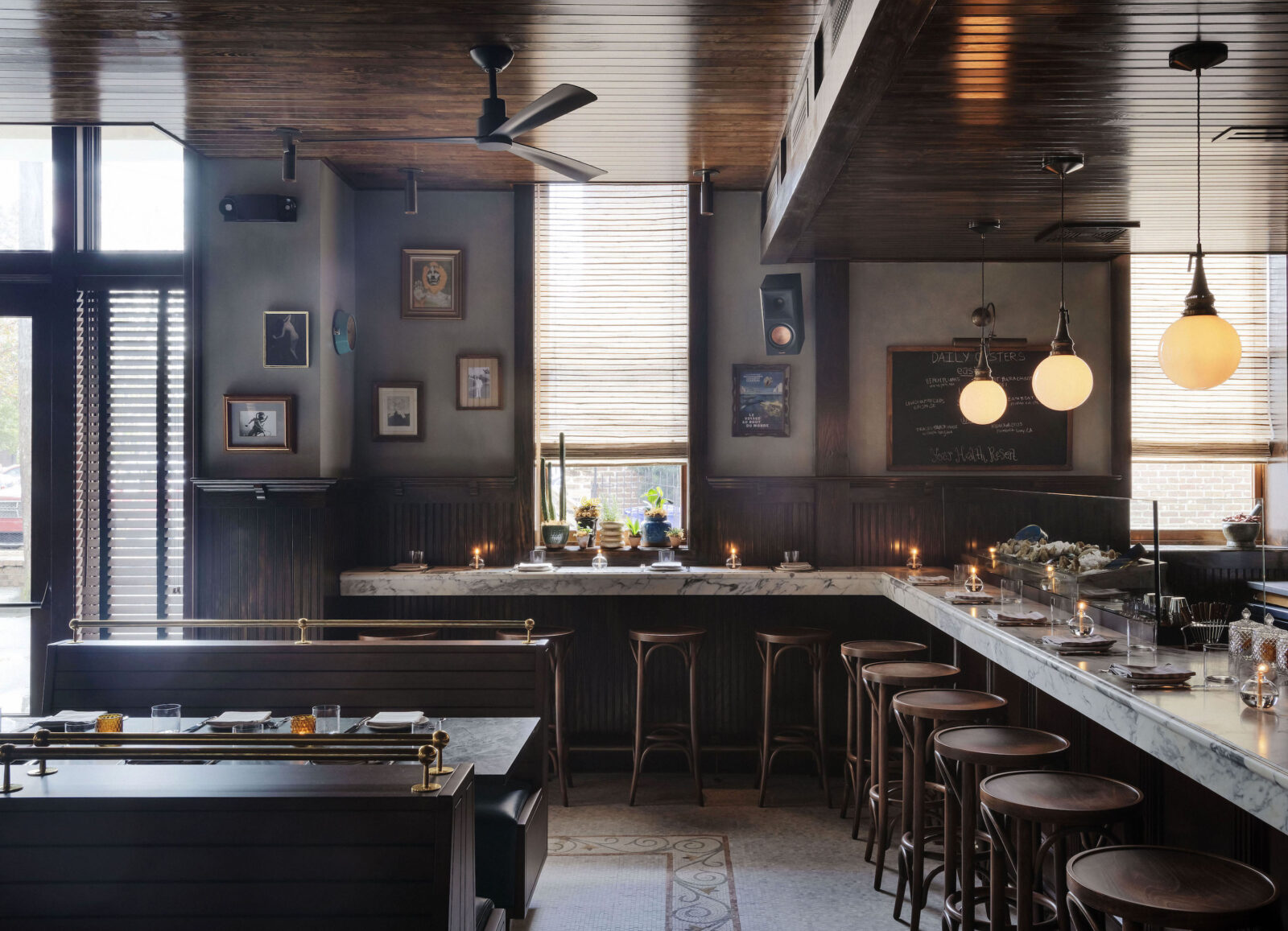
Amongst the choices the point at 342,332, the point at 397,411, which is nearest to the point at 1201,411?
the point at 397,411

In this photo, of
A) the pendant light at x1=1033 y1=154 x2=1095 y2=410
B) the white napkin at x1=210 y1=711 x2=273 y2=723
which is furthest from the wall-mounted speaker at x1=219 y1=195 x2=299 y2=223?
the pendant light at x1=1033 y1=154 x2=1095 y2=410

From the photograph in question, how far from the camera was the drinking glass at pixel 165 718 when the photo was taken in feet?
9.09

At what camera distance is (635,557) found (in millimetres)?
5594

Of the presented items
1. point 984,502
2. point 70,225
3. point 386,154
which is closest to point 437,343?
point 386,154

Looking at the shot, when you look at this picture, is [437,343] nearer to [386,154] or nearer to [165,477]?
[386,154]

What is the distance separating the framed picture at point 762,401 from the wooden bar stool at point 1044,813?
10.7ft

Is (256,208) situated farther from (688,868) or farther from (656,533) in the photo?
(688,868)

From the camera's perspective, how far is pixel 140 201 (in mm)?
5375

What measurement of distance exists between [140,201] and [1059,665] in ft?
17.3

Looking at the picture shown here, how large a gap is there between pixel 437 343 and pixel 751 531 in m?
2.21

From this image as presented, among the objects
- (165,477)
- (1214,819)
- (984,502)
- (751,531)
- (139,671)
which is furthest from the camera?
(751,531)

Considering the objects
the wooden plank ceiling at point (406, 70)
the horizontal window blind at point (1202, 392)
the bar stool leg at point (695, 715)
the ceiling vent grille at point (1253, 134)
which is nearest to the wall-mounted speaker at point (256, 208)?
the wooden plank ceiling at point (406, 70)

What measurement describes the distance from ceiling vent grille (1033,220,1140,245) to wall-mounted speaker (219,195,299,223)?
409cm

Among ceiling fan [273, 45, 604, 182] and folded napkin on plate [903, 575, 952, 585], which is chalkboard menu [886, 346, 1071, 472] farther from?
ceiling fan [273, 45, 604, 182]
